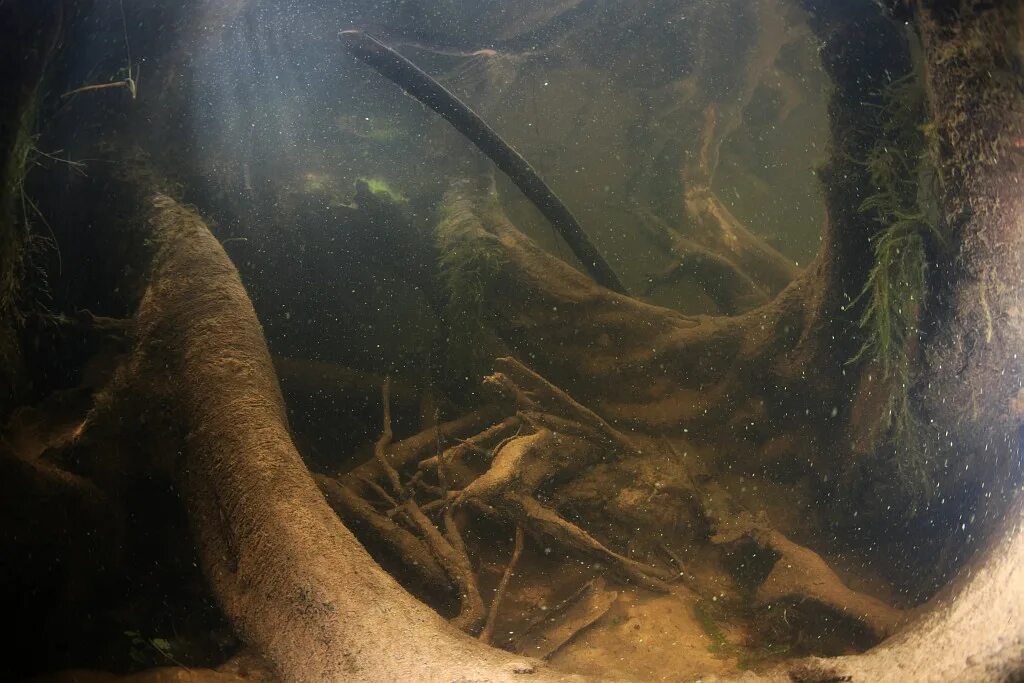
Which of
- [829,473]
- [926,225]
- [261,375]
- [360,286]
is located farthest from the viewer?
[360,286]

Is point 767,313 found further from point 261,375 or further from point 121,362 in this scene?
point 121,362

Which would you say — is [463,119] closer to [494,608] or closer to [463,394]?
[463,394]

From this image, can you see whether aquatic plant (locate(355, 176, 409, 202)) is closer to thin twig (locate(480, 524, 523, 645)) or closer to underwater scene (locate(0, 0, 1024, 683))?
underwater scene (locate(0, 0, 1024, 683))

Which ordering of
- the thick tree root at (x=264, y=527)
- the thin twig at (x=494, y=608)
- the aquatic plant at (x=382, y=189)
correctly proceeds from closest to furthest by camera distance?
the thick tree root at (x=264, y=527)
the thin twig at (x=494, y=608)
the aquatic plant at (x=382, y=189)

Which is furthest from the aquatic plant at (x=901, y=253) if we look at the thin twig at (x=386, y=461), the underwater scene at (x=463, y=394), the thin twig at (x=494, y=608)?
the thin twig at (x=386, y=461)

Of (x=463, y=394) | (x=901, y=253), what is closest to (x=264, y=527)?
(x=463, y=394)

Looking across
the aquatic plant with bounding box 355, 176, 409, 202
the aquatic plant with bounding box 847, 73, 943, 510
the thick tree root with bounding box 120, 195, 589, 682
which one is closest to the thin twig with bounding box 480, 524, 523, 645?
the thick tree root with bounding box 120, 195, 589, 682

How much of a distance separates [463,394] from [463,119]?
97.0 inches

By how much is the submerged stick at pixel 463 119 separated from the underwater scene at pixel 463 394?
3cm

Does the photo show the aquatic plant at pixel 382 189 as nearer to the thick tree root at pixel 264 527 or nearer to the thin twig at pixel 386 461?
the thin twig at pixel 386 461

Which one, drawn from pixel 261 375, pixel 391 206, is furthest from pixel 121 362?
pixel 391 206

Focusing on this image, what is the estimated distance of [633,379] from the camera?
3809mm

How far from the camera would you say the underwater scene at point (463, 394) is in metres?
1.81

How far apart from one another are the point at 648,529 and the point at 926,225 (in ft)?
7.83
